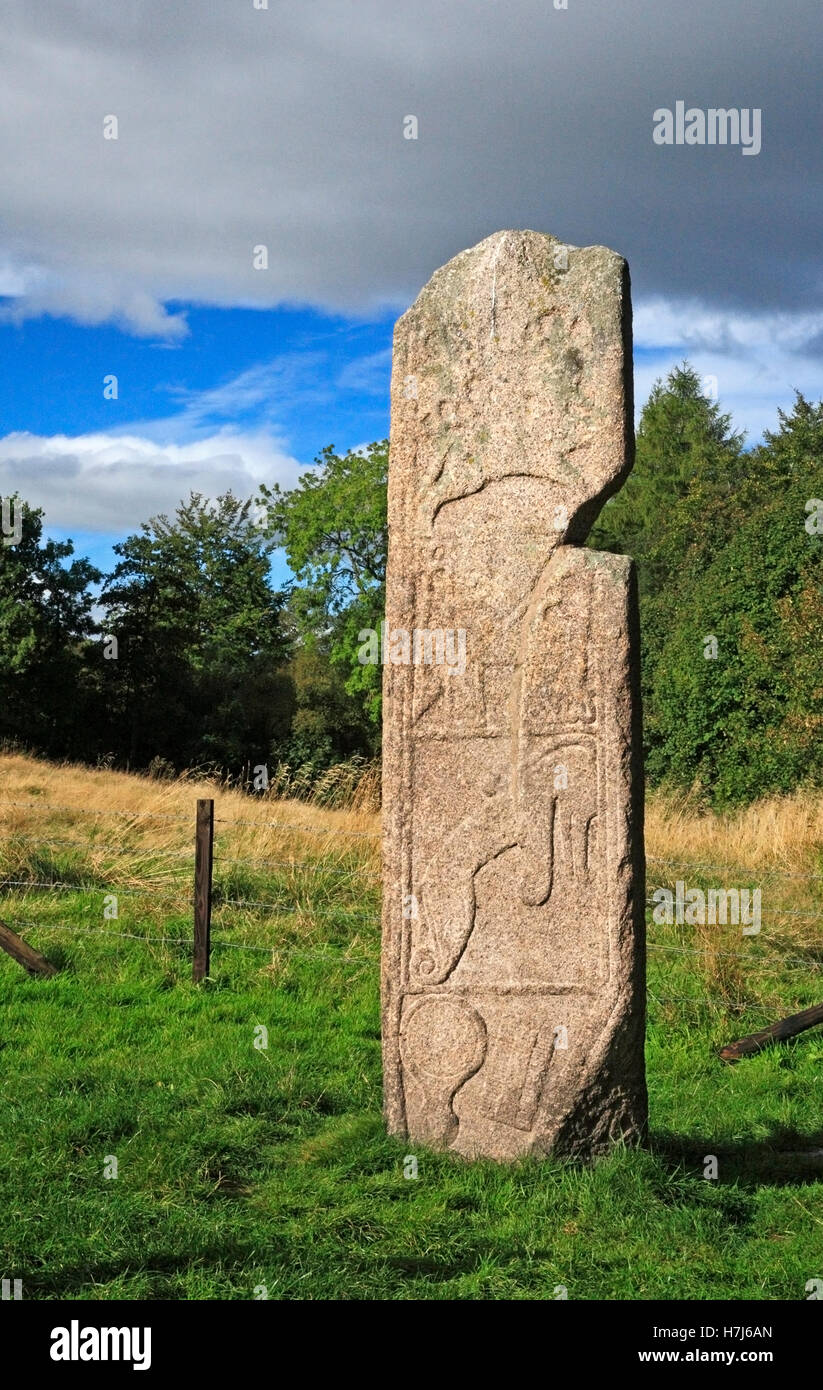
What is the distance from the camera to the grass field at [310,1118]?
168 inches

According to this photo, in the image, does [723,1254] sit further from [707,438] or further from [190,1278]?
[707,438]

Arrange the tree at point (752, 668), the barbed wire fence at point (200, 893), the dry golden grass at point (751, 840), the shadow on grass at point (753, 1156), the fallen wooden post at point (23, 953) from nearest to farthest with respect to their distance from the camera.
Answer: the shadow on grass at point (753, 1156) → the fallen wooden post at point (23, 953) → the barbed wire fence at point (200, 893) → the dry golden grass at point (751, 840) → the tree at point (752, 668)

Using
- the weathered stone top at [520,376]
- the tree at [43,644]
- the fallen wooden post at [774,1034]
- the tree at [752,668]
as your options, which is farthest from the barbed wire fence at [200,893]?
the tree at [43,644]

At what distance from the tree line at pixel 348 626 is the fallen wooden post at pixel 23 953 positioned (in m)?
12.2

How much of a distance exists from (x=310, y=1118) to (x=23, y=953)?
3.09 meters

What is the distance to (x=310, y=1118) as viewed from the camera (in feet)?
18.7

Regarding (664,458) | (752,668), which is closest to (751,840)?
→ (752,668)

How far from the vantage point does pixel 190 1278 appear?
4074 mm

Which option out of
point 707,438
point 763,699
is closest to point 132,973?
point 763,699

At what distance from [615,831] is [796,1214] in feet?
5.58

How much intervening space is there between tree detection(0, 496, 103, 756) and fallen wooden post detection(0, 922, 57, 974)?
22.8 m

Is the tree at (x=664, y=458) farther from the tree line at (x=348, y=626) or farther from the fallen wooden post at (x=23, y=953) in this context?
the fallen wooden post at (x=23, y=953)

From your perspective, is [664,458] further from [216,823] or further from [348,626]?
[216,823]

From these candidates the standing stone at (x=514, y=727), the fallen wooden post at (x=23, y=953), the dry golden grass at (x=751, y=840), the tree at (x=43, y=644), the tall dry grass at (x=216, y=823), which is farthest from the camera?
the tree at (x=43, y=644)
